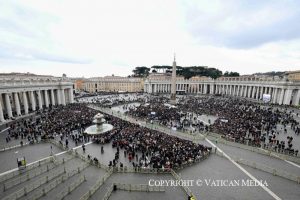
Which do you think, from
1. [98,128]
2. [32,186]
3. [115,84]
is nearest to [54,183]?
[32,186]

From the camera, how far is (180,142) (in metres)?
17.7

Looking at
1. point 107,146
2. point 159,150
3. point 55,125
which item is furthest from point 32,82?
point 159,150

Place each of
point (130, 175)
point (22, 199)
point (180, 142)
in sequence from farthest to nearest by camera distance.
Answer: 1. point (180, 142)
2. point (130, 175)
3. point (22, 199)

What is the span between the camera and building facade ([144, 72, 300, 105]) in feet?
152

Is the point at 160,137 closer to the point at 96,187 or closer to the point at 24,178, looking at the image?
the point at 96,187

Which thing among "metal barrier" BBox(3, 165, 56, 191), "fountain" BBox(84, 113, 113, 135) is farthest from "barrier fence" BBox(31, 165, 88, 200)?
"fountain" BBox(84, 113, 113, 135)

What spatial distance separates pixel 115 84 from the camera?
322 ft

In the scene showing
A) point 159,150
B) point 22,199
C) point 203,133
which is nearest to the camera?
point 22,199

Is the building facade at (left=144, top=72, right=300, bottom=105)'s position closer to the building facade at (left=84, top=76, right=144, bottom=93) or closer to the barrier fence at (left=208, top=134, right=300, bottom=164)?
the building facade at (left=84, top=76, right=144, bottom=93)

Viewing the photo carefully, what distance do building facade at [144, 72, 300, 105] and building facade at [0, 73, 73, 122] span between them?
1923 inches

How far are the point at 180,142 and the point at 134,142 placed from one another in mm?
5057

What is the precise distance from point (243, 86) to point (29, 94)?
243 feet

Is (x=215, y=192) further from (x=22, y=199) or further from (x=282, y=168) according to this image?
(x=22, y=199)

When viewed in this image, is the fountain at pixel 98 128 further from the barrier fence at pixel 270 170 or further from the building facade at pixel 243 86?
the building facade at pixel 243 86
